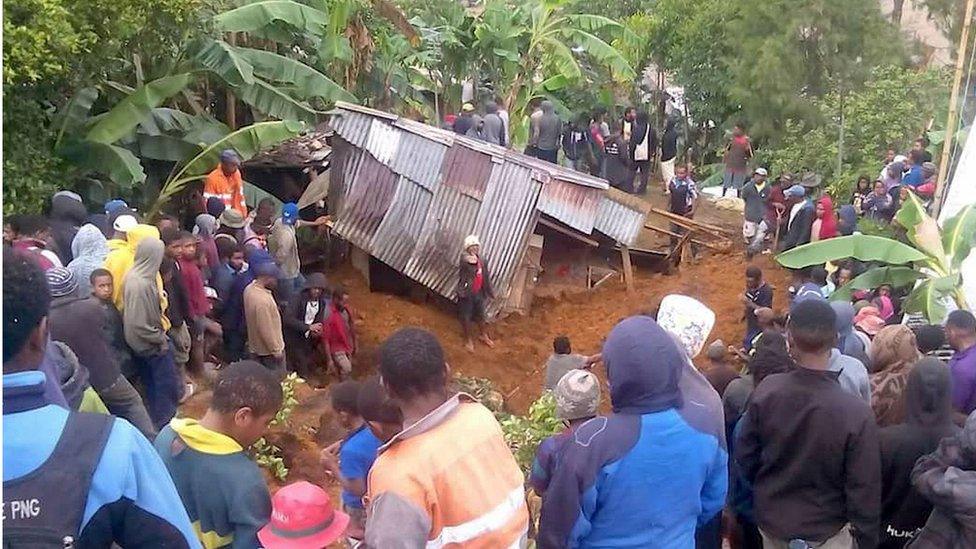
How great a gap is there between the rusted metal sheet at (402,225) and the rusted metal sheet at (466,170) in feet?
1.21

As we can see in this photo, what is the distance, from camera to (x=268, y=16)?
10859 mm

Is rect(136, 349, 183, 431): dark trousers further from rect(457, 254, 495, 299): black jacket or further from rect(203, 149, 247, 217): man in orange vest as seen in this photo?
rect(457, 254, 495, 299): black jacket

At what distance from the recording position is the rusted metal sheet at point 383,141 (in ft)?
39.2

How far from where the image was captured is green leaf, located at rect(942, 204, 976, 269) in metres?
8.34

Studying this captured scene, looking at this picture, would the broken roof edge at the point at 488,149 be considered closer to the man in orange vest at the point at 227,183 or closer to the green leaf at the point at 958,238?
the man in orange vest at the point at 227,183

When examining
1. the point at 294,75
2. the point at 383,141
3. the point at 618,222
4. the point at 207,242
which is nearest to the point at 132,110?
the point at 207,242

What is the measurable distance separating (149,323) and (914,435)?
449 centimetres

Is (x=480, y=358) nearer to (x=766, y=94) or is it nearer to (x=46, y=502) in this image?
(x=766, y=94)

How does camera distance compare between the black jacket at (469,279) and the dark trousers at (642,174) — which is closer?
the black jacket at (469,279)

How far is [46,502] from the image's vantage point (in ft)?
6.56

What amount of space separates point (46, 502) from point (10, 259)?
2.01 feet

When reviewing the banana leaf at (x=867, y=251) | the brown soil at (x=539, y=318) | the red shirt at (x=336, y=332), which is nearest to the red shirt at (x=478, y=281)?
the brown soil at (x=539, y=318)

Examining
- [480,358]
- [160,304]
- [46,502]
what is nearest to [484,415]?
[46,502]

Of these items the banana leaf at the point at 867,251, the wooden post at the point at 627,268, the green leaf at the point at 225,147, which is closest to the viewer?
the banana leaf at the point at 867,251
